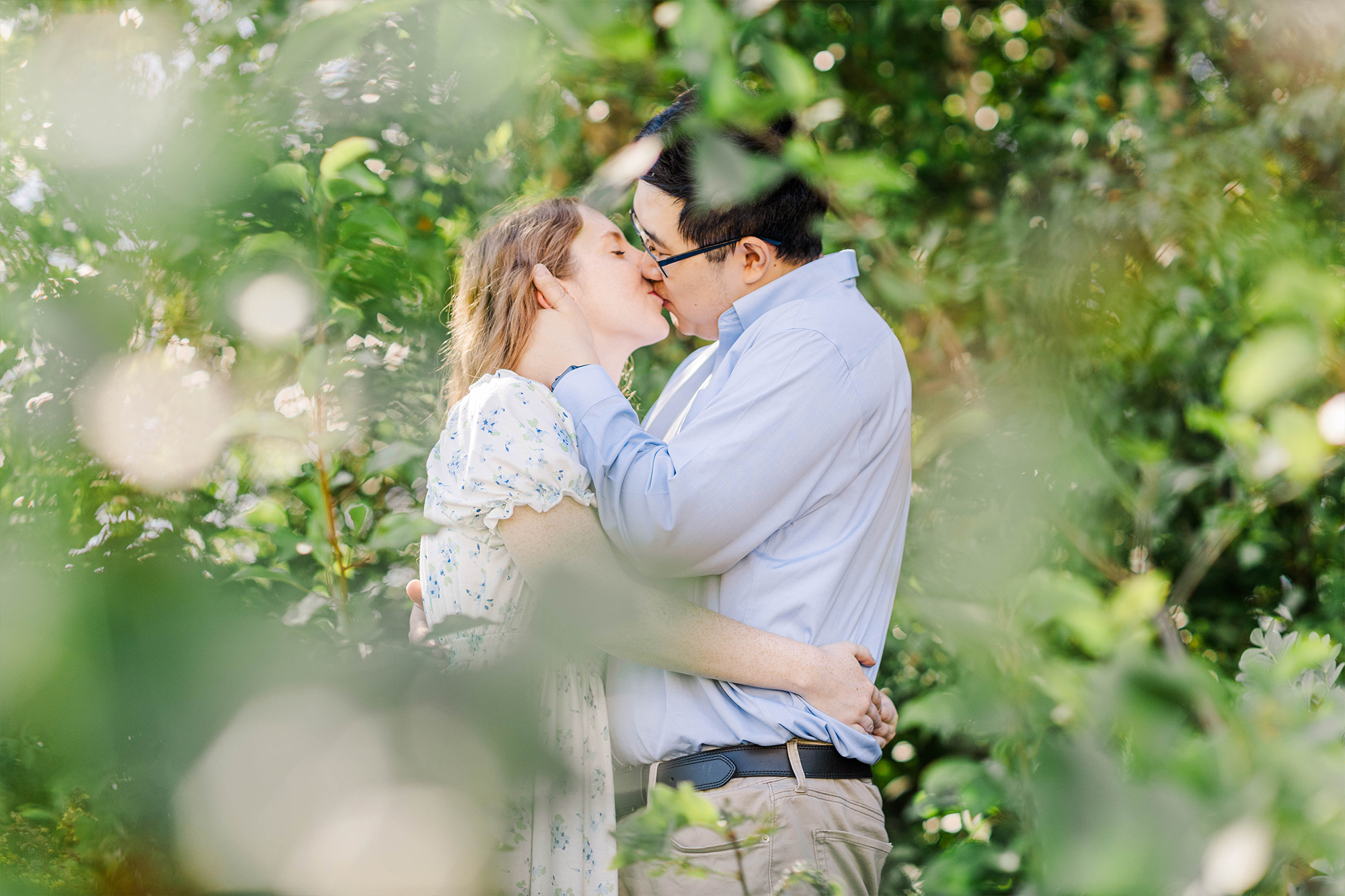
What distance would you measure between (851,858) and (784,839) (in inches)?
5.6

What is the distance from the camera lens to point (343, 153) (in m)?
0.68

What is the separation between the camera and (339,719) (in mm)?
409

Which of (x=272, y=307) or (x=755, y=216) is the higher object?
(x=272, y=307)

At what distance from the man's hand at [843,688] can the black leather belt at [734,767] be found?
65 mm

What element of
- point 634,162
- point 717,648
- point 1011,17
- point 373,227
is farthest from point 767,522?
point 1011,17

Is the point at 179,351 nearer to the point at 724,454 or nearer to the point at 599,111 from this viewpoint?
the point at 724,454

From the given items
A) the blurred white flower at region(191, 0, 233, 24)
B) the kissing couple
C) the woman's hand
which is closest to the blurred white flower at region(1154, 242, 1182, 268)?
the kissing couple

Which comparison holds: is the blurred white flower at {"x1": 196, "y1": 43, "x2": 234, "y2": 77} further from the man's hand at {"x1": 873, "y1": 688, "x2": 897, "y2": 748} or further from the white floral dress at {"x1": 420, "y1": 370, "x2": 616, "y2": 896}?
the man's hand at {"x1": 873, "y1": 688, "x2": 897, "y2": 748}

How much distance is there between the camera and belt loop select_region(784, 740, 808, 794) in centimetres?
153

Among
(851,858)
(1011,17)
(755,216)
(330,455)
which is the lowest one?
(851,858)

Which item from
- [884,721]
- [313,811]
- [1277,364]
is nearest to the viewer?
[313,811]

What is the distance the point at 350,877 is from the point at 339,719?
0.21 ft

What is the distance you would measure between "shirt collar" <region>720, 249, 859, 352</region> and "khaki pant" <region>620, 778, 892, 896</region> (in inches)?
32.6

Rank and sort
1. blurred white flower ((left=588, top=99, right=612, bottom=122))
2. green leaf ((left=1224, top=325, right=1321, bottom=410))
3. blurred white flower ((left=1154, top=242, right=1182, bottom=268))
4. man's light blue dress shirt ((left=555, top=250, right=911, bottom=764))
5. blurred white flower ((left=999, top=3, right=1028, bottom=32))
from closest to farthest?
green leaf ((left=1224, top=325, right=1321, bottom=410)) < man's light blue dress shirt ((left=555, top=250, right=911, bottom=764)) < blurred white flower ((left=1154, top=242, right=1182, bottom=268)) < blurred white flower ((left=588, top=99, right=612, bottom=122)) < blurred white flower ((left=999, top=3, right=1028, bottom=32))
